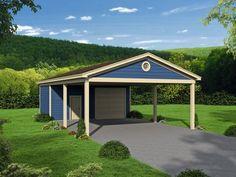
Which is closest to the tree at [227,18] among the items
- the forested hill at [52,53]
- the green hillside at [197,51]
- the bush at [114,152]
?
the bush at [114,152]

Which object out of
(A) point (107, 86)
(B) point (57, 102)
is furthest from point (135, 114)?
(B) point (57, 102)

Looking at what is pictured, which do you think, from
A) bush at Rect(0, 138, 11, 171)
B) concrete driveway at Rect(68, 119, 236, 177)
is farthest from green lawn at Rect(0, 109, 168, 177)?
bush at Rect(0, 138, 11, 171)

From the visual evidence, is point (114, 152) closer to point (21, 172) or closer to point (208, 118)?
point (21, 172)

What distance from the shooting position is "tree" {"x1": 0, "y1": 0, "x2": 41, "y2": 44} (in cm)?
916

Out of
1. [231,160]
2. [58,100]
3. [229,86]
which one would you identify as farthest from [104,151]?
[229,86]

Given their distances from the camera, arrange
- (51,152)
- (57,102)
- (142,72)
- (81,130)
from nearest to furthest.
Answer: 1. (51,152)
2. (81,130)
3. (142,72)
4. (57,102)

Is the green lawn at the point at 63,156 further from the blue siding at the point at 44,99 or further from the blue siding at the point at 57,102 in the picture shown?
the blue siding at the point at 44,99

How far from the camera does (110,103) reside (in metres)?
32.6

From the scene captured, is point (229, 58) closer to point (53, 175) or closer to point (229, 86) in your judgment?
point (229, 86)

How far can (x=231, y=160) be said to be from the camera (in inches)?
503

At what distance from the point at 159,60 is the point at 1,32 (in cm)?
1338

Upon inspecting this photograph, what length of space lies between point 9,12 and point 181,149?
951 centimetres

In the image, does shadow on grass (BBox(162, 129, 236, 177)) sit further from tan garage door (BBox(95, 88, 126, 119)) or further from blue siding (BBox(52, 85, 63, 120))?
blue siding (BBox(52, 85, 63, 120))

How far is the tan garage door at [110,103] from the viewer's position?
1271 inches
